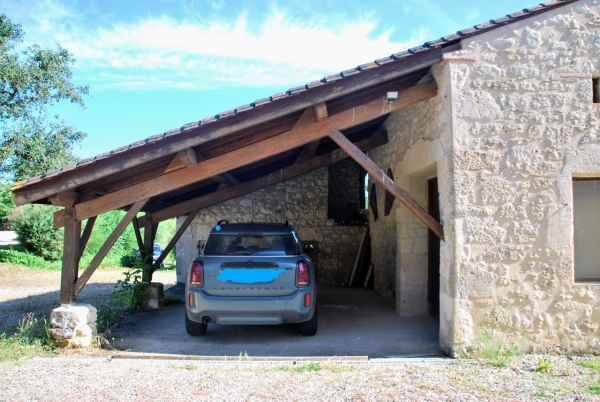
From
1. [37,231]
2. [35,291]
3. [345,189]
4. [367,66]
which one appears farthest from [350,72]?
[37,231]

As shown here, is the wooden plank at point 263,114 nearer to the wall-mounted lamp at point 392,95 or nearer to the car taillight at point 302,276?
the wall-mounted lamp at point 392,95

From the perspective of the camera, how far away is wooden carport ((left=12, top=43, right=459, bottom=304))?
4996 millimetres

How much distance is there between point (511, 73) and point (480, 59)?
0.37m

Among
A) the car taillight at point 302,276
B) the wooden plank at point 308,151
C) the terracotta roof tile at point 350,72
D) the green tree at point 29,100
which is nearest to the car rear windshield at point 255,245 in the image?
the car taillight at point 302,276

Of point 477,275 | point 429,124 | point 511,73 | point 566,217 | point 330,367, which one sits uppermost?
point 511,73

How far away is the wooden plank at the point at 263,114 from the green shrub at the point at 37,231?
14.1 metres

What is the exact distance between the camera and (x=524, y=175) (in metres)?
4.82

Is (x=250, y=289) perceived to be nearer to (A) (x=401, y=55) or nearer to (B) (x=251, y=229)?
(B) (x=251, y=229)

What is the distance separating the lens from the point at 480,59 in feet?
16.3

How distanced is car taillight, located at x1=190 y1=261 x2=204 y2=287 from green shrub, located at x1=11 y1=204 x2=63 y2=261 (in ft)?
47.7

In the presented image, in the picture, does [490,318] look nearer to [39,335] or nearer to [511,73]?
[511,73]

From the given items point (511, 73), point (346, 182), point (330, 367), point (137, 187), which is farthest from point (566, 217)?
point (346, 182)

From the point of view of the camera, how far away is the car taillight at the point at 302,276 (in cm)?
530

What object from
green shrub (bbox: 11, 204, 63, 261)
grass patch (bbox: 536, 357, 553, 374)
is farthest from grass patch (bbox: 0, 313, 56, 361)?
green shrub (bbox: 11, 204, 63, 261)
